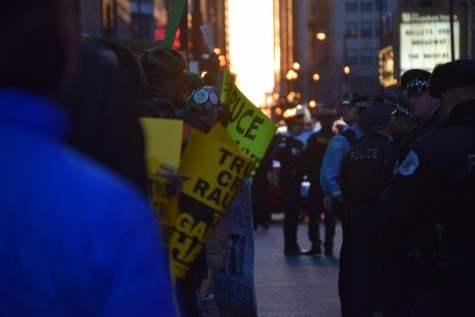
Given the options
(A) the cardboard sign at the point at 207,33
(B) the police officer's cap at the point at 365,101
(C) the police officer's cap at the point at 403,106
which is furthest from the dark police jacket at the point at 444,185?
(A) the cardboard sign at the point at 207,33

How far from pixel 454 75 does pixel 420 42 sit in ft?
142

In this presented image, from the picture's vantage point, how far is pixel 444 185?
5.49m

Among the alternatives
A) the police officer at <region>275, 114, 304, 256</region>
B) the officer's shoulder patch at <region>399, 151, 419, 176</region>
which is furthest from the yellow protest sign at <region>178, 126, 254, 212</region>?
the police officer at <region>275, 114, 304, 256</region>

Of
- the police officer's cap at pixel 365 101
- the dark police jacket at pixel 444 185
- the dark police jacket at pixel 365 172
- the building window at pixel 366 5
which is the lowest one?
the dark police jacket at pixel 365 172

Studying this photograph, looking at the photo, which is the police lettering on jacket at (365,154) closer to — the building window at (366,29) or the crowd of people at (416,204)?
the crowd of people at (416,204)

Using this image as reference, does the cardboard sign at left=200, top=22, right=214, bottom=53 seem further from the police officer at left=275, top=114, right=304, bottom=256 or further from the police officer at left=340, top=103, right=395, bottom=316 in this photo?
the police officer at left=275, top=114, right=304, bottom=256

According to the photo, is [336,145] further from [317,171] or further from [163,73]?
[163,73]

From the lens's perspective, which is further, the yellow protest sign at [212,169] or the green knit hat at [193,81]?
the green knit hat at [193,81]

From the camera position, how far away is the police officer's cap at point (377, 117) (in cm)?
967

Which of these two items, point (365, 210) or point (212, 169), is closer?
point (212, 169)

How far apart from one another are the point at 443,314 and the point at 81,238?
4.22 metres

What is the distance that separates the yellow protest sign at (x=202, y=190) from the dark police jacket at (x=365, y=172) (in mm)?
5501

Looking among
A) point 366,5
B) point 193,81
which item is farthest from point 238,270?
point 366,5

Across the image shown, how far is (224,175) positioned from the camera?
392 cm
